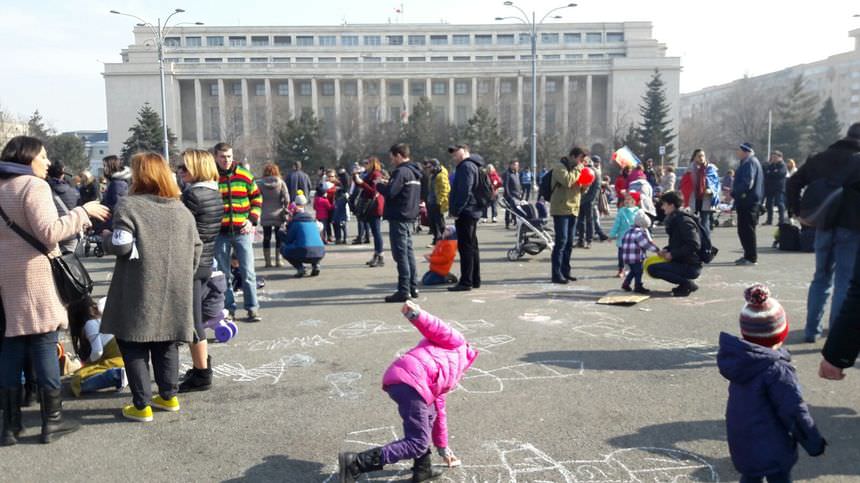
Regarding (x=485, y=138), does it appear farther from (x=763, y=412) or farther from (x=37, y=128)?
(x=763, y=412)

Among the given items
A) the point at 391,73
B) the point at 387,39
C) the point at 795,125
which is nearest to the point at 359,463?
the point at 795,125

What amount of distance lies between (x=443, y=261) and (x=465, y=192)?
1.44 m

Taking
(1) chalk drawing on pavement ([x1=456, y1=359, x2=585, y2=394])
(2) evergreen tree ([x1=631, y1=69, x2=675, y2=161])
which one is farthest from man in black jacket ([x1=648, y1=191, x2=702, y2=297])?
(2) evergreen tree ([x1=631, y1=69, x2=675, y2=161])

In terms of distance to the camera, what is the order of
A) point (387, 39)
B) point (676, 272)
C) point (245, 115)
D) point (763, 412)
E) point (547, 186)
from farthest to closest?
point (387, 39) < point (245, 115) < point (547, 186) < point (676, 272) < point (763, 412)

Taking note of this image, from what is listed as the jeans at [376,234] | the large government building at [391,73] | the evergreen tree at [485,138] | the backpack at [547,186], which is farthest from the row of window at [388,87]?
the backpack at [547,186]

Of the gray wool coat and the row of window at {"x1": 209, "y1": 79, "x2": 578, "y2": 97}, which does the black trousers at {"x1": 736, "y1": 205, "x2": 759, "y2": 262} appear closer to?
the gray wool coat

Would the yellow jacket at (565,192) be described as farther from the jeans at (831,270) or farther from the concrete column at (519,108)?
the concrete column at (519,108)

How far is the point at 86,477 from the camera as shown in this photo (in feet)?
12.7

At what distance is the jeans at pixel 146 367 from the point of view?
455cm

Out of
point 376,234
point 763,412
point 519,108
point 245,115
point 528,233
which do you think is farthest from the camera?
point 519,108

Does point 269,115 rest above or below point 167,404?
above

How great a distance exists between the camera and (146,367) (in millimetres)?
4672

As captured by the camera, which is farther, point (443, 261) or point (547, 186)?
point (443, 261)

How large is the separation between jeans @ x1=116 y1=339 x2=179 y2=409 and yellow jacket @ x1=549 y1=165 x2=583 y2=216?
6155 millimetres
